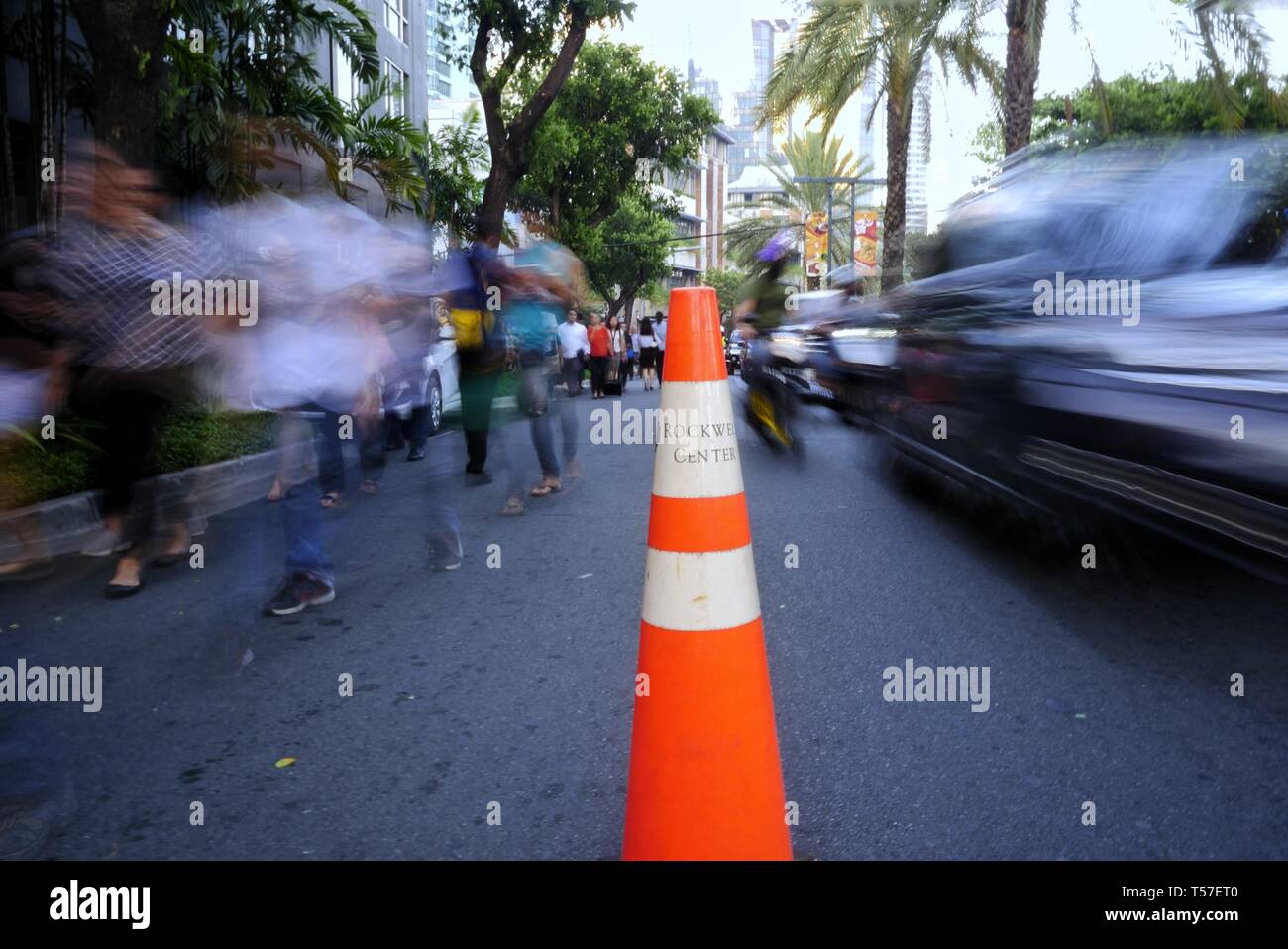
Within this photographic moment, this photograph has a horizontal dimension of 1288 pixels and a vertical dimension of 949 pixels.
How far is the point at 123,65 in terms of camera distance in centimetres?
872

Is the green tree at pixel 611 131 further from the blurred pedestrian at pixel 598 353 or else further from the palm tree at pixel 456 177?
the blurred pedestrian at pixel 598 353

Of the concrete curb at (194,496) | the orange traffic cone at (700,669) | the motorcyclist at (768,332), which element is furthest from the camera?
the motorcyclist at (768,332)

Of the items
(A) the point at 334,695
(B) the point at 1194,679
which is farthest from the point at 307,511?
(B) the point at 1194,679

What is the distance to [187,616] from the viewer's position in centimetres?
493

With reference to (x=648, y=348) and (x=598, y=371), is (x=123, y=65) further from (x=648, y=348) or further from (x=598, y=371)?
(x=648, y=348)

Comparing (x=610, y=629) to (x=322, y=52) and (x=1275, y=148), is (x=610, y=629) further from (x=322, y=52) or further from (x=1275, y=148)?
(x=322, y=52)

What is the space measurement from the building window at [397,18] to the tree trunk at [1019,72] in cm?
1421

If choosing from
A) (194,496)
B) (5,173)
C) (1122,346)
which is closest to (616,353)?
(5,173)

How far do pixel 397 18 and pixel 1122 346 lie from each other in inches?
956

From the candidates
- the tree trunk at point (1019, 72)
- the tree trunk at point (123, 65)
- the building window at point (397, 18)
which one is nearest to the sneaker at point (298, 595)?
the tree trunk at point (123, 65)

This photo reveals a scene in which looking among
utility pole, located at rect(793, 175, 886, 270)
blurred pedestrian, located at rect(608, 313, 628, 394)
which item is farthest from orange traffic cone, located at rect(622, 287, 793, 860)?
utility pole, located at rect(793, 175, 886, 270)

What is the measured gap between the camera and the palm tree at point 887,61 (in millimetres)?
17188

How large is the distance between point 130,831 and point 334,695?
42.1 inches

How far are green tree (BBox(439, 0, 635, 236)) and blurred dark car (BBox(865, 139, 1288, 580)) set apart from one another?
11090 mm
